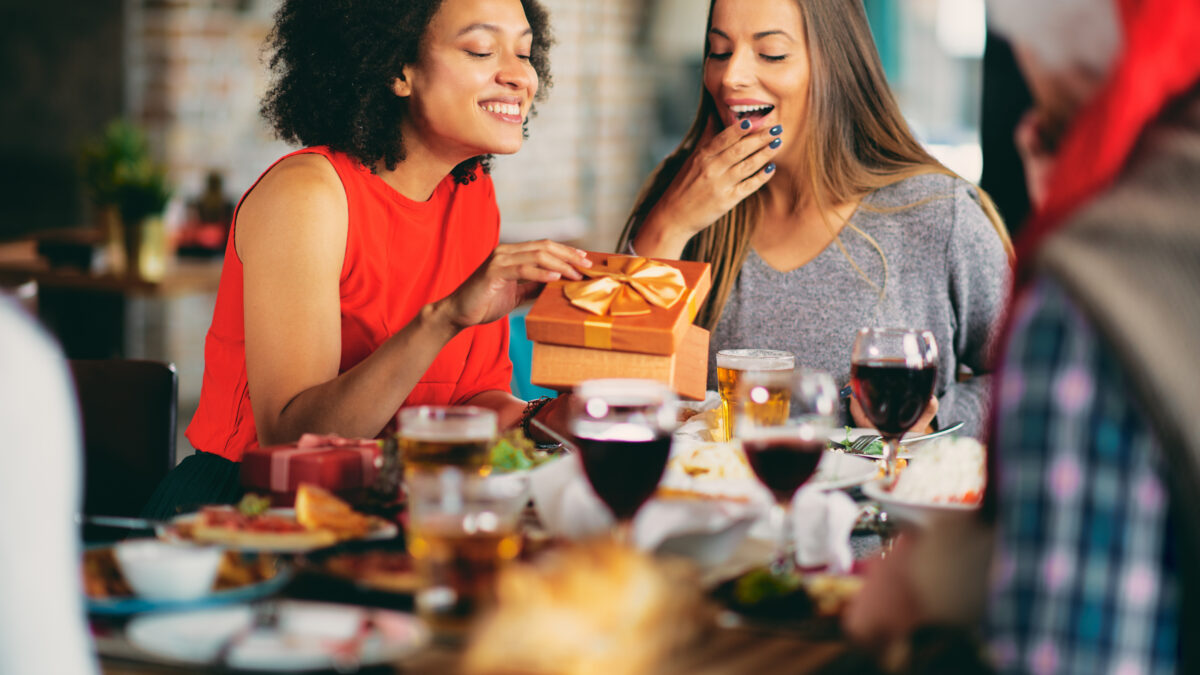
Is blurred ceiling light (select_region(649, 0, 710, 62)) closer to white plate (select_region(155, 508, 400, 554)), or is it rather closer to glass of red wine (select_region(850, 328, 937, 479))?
glass of red wine (select_region(850, 328, 937, 479))

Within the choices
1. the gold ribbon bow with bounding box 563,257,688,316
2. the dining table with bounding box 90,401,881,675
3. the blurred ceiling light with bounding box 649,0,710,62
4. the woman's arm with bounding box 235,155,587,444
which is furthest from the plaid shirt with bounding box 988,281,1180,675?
the blurred ceiling light with bounding box 649,0,710,62

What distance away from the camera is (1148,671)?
741 mm

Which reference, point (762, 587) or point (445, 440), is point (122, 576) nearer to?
point (445, 440)

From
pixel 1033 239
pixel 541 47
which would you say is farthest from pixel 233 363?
pixel 1033 239

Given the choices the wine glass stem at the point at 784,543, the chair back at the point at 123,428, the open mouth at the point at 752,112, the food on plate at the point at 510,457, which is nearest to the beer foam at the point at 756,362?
the food on plate at the point at 510,457

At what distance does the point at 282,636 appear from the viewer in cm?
89

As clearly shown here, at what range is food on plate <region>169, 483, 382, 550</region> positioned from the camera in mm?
1109

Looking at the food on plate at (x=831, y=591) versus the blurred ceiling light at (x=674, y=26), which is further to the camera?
the blurred ceiling light at (x=674, y=26)

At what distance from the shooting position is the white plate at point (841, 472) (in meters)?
1.29

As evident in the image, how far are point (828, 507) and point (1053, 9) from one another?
51 centimetres

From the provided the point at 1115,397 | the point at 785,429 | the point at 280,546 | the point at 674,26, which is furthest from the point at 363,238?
the point at 674,26

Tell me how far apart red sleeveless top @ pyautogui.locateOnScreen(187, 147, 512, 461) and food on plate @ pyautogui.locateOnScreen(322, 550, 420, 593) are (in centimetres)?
104

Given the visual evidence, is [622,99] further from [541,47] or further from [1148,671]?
[1148,671]

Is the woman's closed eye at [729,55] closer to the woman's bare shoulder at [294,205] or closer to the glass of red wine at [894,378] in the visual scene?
the woman's bare shoulder at [294,205]
